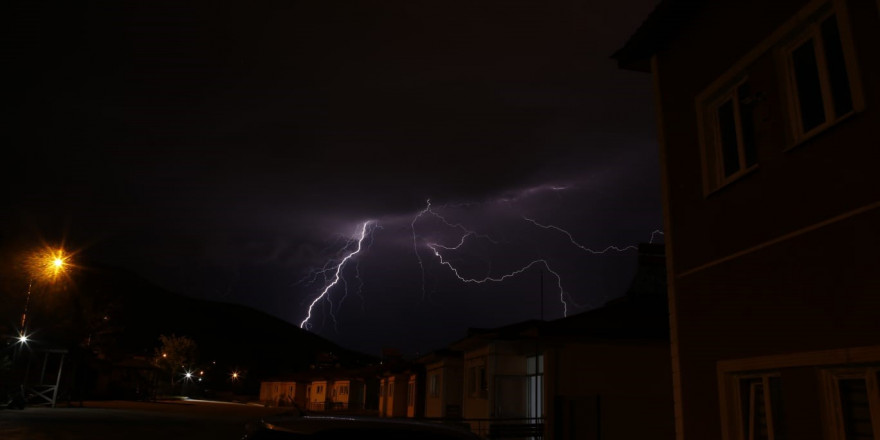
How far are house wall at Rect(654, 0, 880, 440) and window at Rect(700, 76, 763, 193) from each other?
19 cm

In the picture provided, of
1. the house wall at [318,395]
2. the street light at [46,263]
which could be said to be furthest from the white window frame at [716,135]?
the house wall at [318,395]

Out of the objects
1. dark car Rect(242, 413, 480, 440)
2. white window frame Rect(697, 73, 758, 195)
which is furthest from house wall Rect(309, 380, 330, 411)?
dark car Rect(242, 413, 480, 440)

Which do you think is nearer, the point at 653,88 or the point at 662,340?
the point at 653,88

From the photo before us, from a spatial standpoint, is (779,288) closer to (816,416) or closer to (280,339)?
(816,416)

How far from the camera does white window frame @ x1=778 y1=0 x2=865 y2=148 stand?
5.64 meters

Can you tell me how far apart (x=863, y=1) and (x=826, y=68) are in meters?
0.68

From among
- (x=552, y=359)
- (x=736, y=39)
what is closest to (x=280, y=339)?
(x=552, y=359)

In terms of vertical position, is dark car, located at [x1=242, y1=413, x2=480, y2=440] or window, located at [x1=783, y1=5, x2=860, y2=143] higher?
window, located at [x1=783, y1=5, x2=860, y2=143]

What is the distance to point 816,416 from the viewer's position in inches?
226

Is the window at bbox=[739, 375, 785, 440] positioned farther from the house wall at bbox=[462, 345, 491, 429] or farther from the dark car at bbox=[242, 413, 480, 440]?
the house wall at bbox=[462, 345, 491, 429]

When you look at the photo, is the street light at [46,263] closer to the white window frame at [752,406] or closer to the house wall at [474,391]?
the house wall at [474,391]

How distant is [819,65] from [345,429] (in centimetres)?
565

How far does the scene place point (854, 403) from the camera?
5.53m

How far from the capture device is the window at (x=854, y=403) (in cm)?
524
